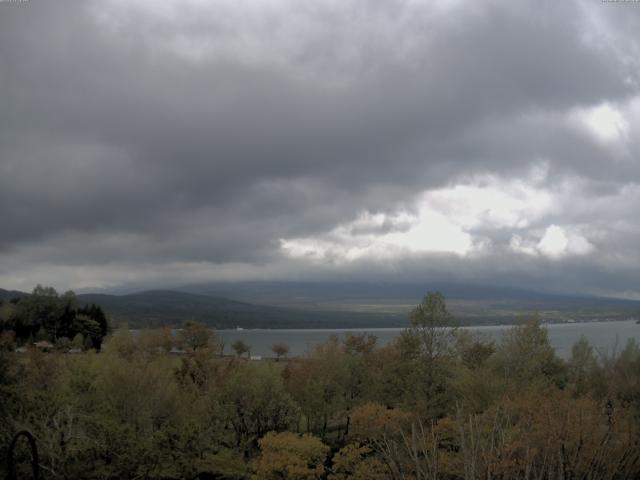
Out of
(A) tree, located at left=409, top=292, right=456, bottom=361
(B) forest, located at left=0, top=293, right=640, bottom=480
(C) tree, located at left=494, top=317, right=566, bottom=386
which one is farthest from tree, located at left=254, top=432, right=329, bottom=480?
(C) tree, located at left=494, top=317, right=566, bottom=386

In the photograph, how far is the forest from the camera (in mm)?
28875

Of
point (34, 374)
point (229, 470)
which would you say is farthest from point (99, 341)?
point (229, 470)

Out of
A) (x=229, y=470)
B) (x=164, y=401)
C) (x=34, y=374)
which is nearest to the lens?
(x=229, y=470)

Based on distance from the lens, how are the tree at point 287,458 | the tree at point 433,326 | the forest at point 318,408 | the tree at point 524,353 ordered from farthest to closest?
the tree at point 433,326, the tree at point 524,353, the tree at point 287,458, the forest at point 318,408

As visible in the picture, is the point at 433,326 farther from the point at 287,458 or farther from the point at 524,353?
the point at 287,458

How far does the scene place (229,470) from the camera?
38.4 meters

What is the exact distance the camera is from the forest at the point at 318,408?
28.9 m

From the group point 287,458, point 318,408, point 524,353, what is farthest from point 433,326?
point 287,458

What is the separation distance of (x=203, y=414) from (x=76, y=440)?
1609cm

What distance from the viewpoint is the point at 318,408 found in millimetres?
54469

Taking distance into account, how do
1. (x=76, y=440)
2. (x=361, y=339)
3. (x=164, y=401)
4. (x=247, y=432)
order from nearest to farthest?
(x=76, y=440), (x=164, y=401), (x=247, y=432), (x=361, y=339)

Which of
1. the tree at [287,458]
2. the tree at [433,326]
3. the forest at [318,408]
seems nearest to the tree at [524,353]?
the forest at [318,408]

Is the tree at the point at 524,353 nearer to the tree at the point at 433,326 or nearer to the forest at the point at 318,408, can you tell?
the forest at the point at 318,408

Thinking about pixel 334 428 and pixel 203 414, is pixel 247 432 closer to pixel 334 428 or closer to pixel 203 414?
pixel 203 414
